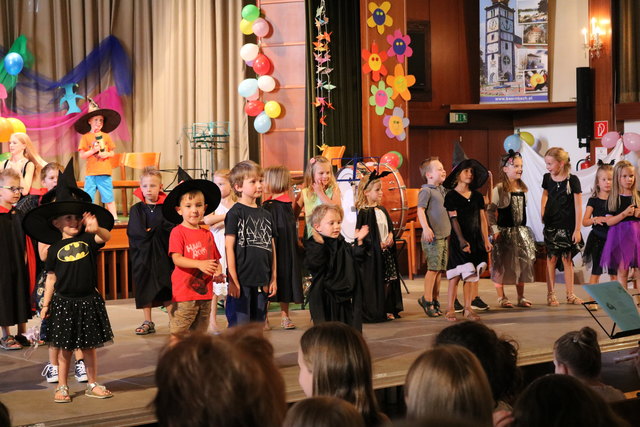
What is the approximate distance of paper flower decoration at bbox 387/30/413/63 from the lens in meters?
10.7

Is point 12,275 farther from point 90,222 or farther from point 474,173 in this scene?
point 474,173

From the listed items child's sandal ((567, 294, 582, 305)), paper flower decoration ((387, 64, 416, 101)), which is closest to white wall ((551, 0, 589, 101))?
paper flower decoration ((387, 64, 416, 101))

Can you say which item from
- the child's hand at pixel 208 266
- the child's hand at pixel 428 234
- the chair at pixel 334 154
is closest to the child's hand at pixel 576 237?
the child's hand at pixel 428 234

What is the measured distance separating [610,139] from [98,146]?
628cm

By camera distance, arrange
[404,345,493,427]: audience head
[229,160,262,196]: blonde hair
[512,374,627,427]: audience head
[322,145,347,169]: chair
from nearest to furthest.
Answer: [512,374,627,427]: audience head → [404,345,493,427]: audience head → [229,160,262,196]: blonde hair → [322,145,347,169]: chair

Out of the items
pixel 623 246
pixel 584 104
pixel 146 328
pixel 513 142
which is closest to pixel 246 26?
pixel 513 142

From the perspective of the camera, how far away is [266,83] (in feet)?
34.6

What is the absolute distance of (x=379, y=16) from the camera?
34.7 ft

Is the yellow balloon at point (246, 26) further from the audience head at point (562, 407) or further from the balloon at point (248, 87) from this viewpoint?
the audience head at point (562, 407)

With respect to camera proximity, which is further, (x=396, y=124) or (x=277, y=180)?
(x=396, y=124)

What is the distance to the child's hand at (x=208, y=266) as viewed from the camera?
445 cm

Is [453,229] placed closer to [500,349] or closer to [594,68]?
[500,349]

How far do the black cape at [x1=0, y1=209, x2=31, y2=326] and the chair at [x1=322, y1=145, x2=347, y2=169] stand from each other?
4.51m

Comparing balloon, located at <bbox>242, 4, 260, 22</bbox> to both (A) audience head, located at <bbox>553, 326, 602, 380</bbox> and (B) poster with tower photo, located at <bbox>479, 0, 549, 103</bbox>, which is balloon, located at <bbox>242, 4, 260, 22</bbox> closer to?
(B) poster with tower photo, located at <bbox>479, 0, 549, 103</bbox>
